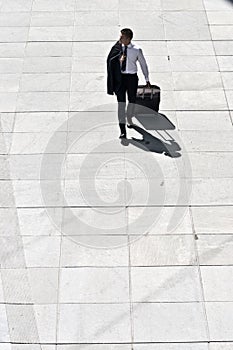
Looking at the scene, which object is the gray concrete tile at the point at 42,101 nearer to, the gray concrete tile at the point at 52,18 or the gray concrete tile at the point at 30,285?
the gray concrete tile at the point at 52,18

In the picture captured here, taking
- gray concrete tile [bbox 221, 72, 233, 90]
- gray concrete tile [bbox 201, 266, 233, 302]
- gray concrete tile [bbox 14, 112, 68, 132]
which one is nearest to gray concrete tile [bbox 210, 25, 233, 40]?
gray concrete tile [bbox 221, 72, 233, 90]

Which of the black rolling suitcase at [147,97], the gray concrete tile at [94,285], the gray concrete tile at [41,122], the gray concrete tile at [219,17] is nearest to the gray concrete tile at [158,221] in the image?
the gray concrete tile at [94,285]

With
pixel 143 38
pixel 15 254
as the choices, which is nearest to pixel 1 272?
pixel 15 254

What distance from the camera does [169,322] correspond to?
7.27 metres

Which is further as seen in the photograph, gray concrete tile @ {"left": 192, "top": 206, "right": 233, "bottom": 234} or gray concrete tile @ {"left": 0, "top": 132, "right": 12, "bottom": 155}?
gray concrete tile @ {"left": 0, "top": 132, "right": 12, "bottom": 155}

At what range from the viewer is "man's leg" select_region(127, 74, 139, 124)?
928 cm

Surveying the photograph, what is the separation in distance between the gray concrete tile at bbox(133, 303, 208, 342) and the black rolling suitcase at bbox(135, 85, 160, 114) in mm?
3788

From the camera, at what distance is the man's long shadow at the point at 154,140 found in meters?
9.56

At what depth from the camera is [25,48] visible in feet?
38.8

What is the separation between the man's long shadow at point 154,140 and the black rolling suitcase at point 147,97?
8.0 inches

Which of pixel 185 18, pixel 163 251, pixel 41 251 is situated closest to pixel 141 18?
pixel 185 18

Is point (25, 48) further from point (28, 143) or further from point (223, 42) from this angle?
point (223, 42)

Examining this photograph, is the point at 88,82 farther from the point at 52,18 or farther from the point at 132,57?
the point at 52,18

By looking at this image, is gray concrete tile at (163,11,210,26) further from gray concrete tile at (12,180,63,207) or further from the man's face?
gray concrete tile at (12,180,63,207)
